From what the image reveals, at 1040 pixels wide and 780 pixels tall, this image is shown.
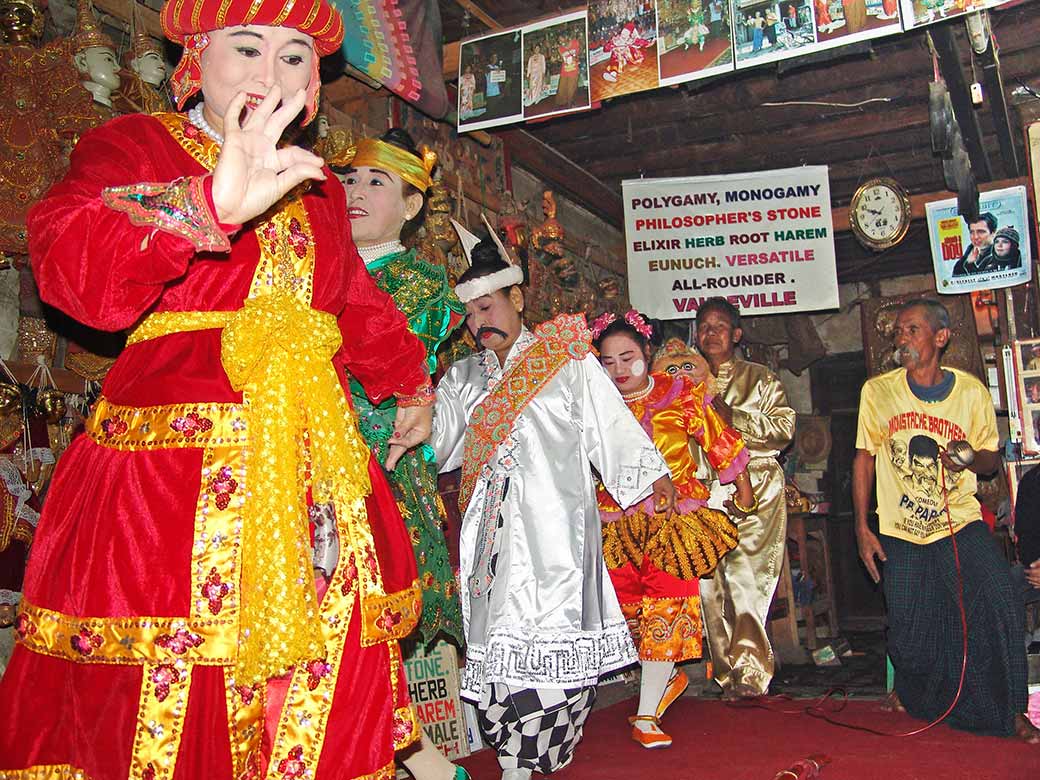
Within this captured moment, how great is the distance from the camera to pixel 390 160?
3.69 meters

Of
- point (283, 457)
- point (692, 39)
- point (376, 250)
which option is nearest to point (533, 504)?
point (376, 250)

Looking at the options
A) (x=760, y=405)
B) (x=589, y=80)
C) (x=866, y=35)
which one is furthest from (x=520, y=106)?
(x=760, y=405)

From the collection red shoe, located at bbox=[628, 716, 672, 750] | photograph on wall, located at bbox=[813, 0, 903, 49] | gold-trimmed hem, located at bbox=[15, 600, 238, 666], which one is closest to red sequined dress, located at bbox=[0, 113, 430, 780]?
gold-trimmed hem, located at bbox=[15, 600, 238, 666]

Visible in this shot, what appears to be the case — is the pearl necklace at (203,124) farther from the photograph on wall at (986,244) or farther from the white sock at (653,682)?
the photograph on wall at (986,244)

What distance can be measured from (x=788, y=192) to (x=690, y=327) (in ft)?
5.68

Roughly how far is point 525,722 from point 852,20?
3.13 meters

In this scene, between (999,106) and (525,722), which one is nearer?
(525,722)

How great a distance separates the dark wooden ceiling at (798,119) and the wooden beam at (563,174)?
0.09 meters

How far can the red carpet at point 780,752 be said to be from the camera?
375 centimetres

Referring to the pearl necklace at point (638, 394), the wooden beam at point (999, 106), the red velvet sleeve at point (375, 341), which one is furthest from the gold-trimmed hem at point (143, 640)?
the wooden beam at point (999, 106)

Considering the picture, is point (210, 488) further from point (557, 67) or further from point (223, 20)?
point (557, 67)

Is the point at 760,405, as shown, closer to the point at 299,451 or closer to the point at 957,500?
the point at 957,500

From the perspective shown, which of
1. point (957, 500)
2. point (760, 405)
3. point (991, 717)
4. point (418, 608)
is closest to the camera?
point (418, 608)

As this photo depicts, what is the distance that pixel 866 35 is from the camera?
4129 mm
